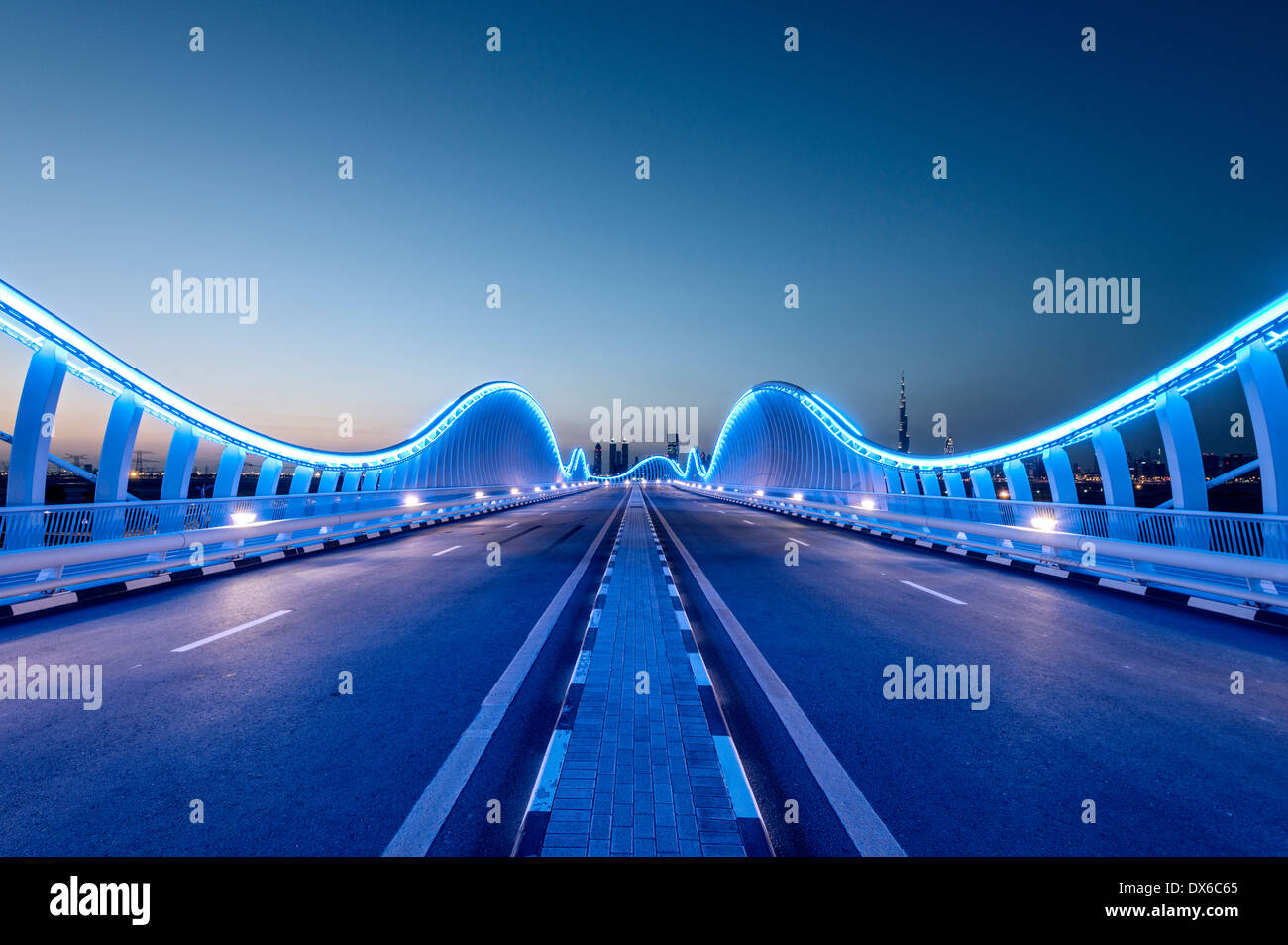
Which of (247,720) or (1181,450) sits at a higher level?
(1181,450)

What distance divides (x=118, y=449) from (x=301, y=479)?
26.6ft

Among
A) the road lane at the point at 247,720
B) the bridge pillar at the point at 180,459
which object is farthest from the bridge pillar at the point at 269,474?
the road lane at the point at 247,720

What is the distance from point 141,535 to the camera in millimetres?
10961

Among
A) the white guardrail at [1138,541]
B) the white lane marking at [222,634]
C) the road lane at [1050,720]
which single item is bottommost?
the road lane at [1050,720]

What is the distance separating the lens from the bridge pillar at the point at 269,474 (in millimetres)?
18453

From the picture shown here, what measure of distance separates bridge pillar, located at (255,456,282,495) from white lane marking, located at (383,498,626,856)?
16.4 m

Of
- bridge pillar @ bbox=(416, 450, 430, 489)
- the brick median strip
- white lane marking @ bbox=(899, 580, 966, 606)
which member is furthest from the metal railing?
white lane marking @ bbox=(899, 580, 966, 606)

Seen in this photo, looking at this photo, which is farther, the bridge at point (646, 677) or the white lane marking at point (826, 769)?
the bridge at point (646, 677)

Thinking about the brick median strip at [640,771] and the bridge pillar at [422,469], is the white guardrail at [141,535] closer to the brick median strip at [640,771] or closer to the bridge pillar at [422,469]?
the brick median strip at [640,771]

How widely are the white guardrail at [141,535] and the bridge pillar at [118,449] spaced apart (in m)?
1.14

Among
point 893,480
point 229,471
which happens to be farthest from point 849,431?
point 229,471

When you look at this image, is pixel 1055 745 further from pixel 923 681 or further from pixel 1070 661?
pixel 1070 661

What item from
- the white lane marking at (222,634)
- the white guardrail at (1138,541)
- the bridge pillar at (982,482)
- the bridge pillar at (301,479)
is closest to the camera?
the white lane marking at (222,634)

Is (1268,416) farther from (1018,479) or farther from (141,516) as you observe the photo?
(141,516)
